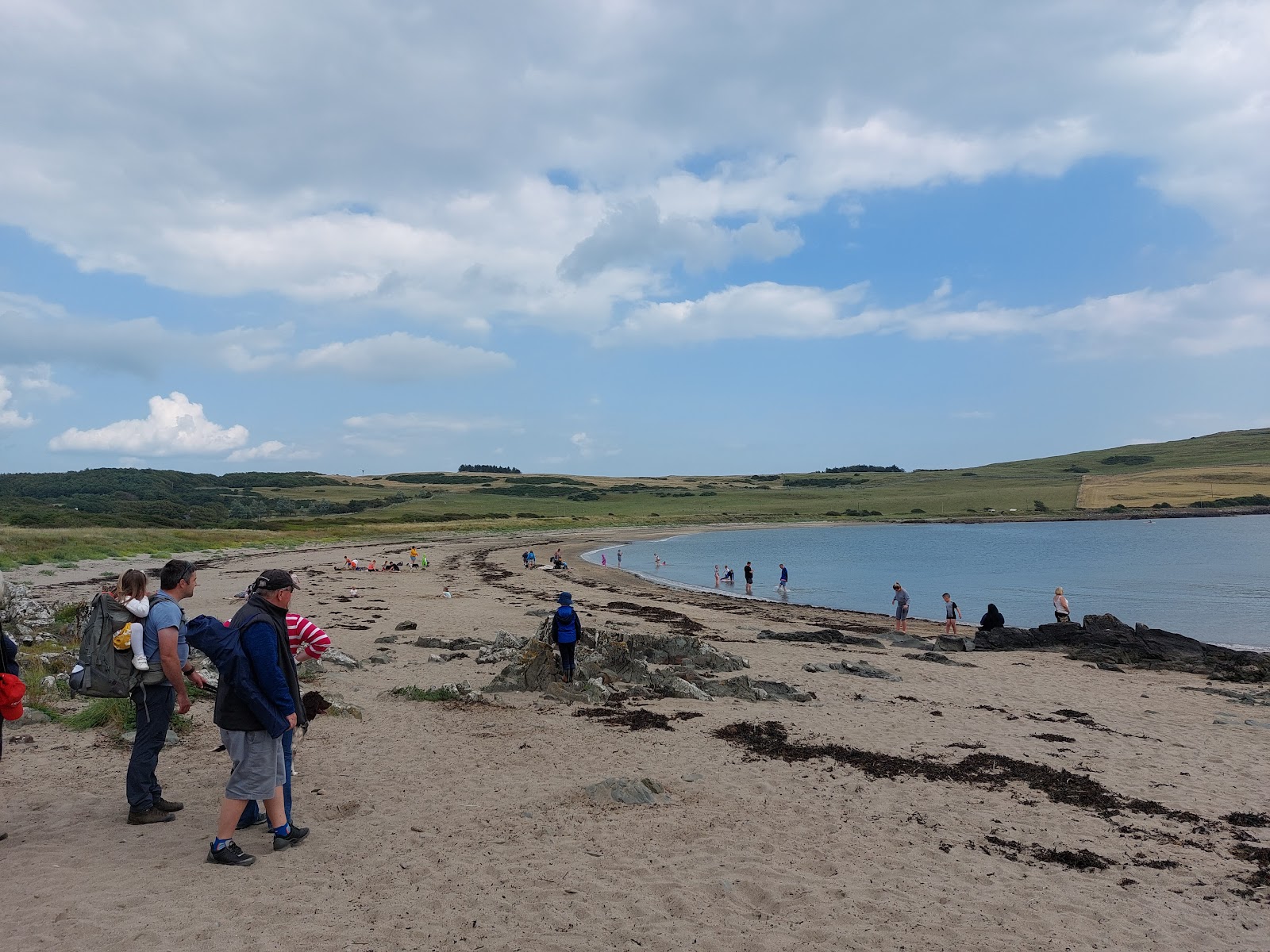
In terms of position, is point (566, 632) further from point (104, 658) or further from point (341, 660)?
point (104, 658)

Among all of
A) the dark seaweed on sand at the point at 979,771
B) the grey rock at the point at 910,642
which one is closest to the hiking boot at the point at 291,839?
the dark seaweed on sand at the point at 979,771

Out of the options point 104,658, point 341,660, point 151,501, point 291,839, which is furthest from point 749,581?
point 151,501

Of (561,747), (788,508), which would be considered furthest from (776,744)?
(788,508)

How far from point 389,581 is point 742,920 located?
1269 inches

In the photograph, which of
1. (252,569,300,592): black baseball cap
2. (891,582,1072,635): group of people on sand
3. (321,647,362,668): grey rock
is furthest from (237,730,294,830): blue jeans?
(891,582,1072,635): group of people on sand

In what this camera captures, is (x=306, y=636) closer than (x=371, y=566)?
Yes

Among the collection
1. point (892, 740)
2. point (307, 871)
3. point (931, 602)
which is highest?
point (307, 871)

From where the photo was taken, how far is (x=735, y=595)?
1476 inches

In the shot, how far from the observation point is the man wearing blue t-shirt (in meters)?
5.93

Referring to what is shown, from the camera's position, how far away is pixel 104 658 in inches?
235

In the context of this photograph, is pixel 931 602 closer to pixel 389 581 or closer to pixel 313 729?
pixel 389 581

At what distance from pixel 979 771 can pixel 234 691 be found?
8.40 meters

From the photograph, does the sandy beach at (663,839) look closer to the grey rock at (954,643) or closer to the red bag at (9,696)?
the red bag at (9,696)

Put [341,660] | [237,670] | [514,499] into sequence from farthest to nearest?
[514,499] → [341,660] → [237,670]
